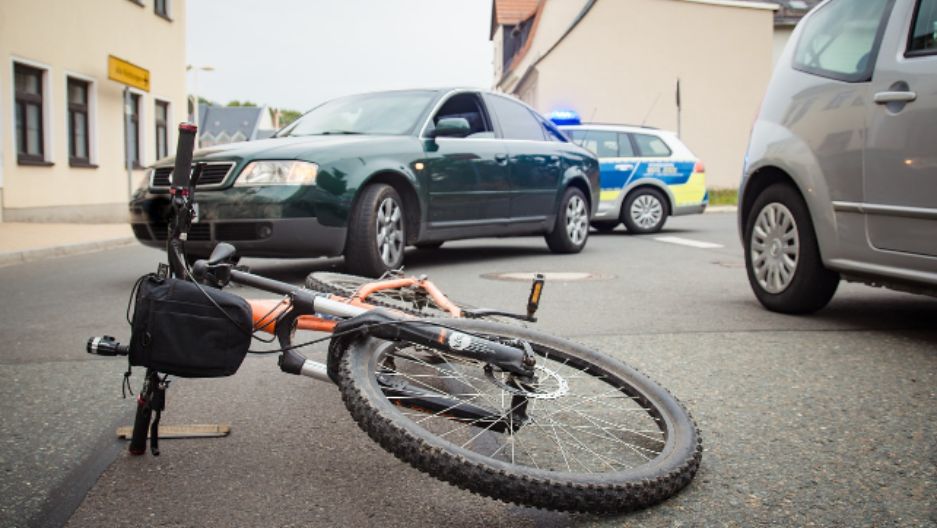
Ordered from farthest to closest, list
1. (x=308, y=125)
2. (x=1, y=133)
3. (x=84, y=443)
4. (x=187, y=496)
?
(x=1, y=133)
(x=308, y=125)
(x=84, y=443)
(x=187, y=496)

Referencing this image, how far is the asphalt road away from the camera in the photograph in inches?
101

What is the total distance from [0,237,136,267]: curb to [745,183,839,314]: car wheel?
7.88 m

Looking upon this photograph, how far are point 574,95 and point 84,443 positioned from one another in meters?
33.9

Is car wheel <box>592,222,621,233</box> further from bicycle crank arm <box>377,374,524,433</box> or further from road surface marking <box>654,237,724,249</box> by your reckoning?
bicycle crank arm <box>377,374,524,433</box>

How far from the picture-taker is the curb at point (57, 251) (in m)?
10.4

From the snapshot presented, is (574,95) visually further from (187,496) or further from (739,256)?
(187,496)

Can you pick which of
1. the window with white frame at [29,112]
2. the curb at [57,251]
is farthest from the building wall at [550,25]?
the curb at [57,251]

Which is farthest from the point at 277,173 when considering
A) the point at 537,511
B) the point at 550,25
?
the point at 550,25

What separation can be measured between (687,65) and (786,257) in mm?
30730

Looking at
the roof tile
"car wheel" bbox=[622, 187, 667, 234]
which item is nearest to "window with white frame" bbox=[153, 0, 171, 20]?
"car wheel" bbox=[622, 187, 667, 234]

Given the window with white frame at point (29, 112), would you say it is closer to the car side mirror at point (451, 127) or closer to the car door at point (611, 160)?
the car door at point (611, 160)

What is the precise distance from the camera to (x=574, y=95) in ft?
118

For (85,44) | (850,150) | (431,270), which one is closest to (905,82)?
(850,150)

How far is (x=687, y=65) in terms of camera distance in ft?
115
